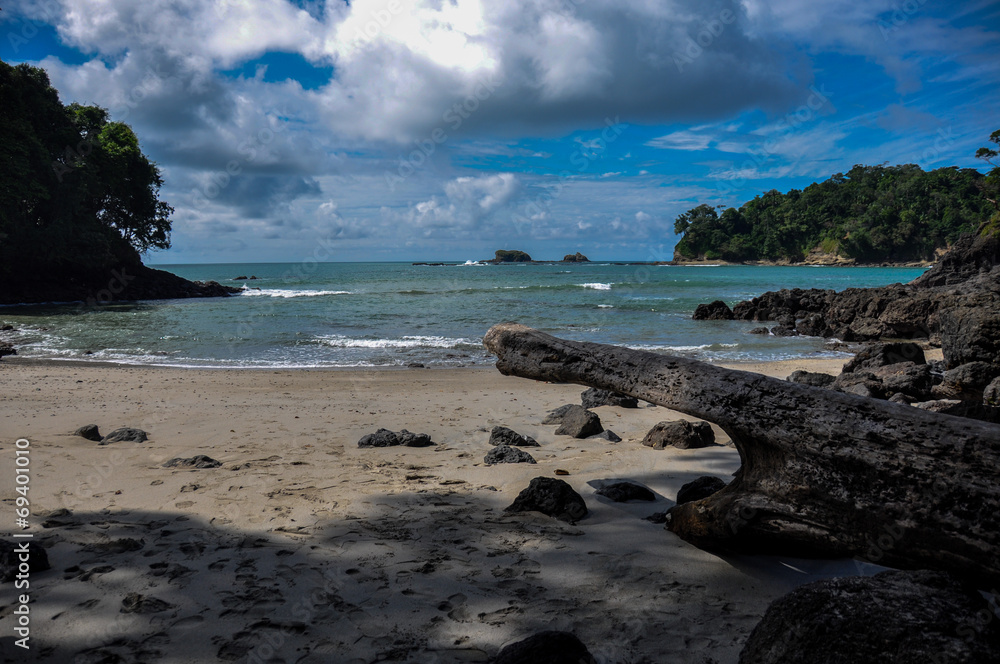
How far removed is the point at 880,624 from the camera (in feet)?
5.40

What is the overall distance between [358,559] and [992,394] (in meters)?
7.12

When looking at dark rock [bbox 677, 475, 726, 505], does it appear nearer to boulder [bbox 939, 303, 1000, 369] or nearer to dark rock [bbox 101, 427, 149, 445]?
dark rock [bbox 101, 427, 149, 445]

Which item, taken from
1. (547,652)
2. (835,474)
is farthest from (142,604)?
(835,474)

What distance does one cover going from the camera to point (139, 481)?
411 centimetres

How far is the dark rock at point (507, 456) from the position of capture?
465cm

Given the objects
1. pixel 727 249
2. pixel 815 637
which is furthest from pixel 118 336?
pixel 727 249

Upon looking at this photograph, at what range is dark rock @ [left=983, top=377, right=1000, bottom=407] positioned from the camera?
590 centimetres

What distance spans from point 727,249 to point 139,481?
360ft

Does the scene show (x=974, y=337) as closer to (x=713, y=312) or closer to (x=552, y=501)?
(x=552, y=501)

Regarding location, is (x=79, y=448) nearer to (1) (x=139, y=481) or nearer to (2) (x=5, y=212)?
(1) (x=139, y=481)

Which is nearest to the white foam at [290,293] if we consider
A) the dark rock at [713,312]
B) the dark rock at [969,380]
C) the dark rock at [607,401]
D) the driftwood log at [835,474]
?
the dark rock at [713,312]

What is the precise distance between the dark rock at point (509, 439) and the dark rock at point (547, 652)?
338 cm

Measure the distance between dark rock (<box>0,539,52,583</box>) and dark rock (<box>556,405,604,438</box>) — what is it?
433 centimetres

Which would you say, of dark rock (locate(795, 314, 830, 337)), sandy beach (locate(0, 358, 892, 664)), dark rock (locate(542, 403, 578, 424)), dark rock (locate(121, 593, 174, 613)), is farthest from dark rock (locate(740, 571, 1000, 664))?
dark rock (locate(795, 314, 830, 337))
